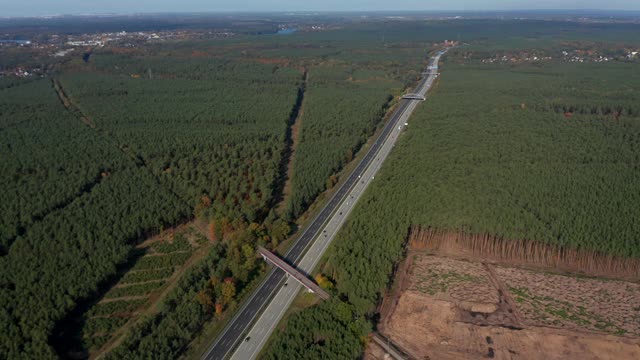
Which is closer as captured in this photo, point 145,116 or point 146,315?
point 146,315

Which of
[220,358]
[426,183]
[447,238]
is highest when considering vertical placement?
[426,183]

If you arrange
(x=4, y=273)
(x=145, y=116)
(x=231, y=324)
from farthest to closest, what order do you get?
(x=145, y=116) → (x=4, y=273) → (x=231, y=324)

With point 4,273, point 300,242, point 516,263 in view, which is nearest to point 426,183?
point 516,263

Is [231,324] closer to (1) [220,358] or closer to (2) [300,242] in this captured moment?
(1) [220,358]

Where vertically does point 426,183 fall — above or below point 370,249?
above

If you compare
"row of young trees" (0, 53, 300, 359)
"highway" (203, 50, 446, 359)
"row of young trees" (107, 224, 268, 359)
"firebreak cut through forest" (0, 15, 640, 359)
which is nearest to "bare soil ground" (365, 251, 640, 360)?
"firebreak cut through forest" (0, 15, 640, 359)

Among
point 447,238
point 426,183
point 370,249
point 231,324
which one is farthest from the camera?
point 426,183

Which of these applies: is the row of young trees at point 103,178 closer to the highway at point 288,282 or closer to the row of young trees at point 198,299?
the row of young trees at point 198,299
